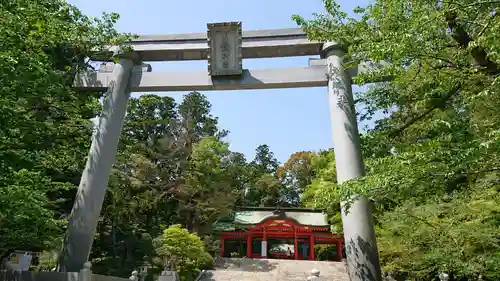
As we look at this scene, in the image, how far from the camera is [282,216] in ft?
72.2

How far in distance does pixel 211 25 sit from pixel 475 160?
6.01 metres

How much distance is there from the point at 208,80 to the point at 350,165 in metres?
3.32

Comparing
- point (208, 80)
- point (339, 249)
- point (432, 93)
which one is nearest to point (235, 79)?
point (208, 80)

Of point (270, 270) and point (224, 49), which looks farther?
point (270, 270)

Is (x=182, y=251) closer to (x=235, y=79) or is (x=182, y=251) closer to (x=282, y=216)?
(x=282, y=216)

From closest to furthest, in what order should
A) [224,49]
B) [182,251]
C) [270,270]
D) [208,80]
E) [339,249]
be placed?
[224,49] < [208,80] < [182,251] < [270,270] < [339,249]

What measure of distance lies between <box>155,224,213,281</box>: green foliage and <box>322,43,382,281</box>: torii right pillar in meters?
9.17

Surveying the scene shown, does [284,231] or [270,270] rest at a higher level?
[284,231]

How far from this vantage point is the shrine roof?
22.0m

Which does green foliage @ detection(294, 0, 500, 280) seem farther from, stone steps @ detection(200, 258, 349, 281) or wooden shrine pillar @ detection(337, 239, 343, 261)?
wooden shrine pillar @ detection(337, 239, 343, 261)

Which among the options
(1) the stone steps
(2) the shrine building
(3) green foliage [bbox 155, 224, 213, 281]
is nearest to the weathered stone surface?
(3) green foliage [bbox 155, 224, 213, 281]

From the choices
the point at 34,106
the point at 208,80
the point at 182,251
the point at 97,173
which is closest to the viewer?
the point at 34,106

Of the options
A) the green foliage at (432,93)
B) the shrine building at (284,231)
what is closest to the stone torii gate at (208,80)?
the green foliage at (432,93)

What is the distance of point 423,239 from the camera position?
26.4 ft
